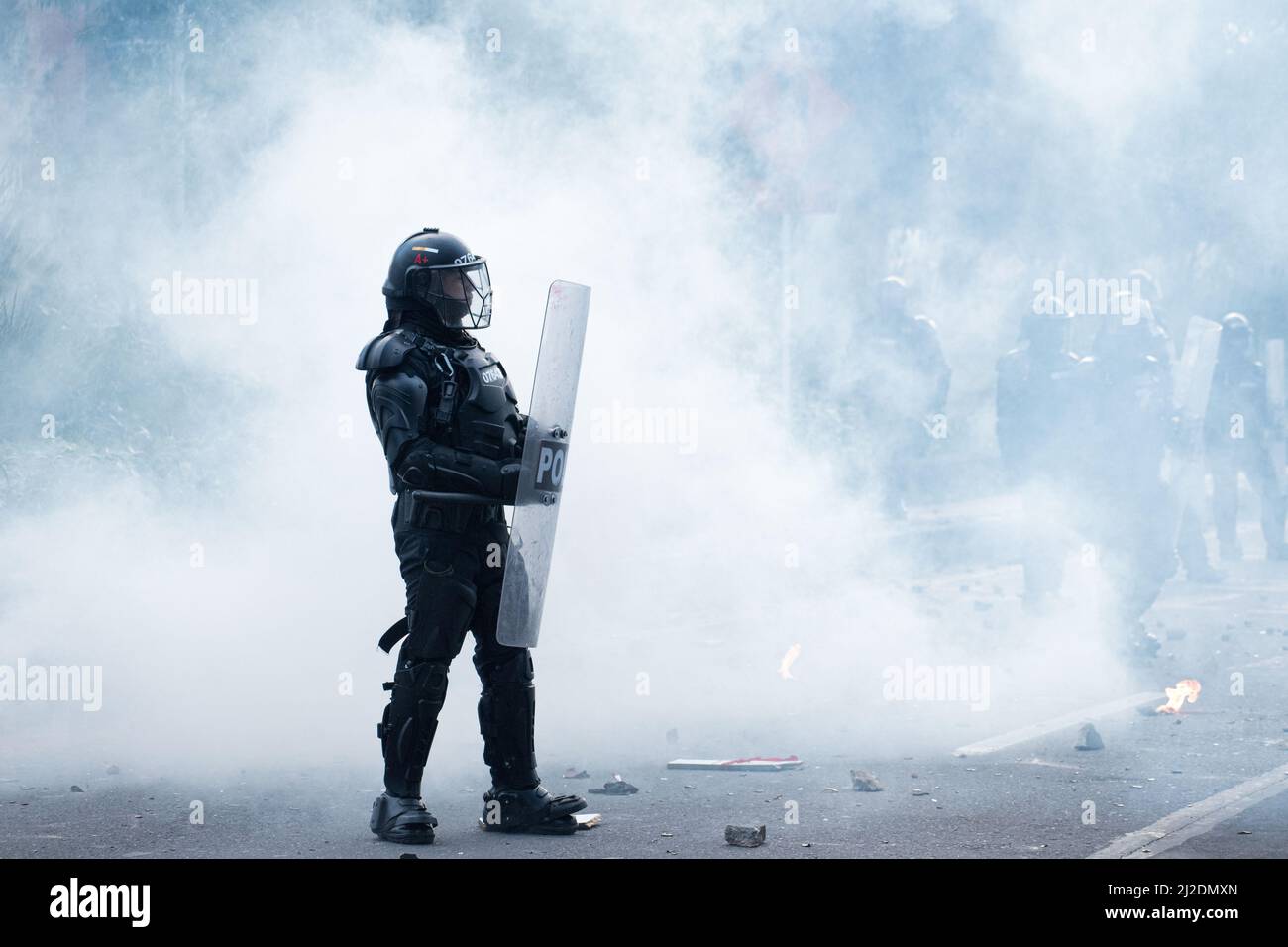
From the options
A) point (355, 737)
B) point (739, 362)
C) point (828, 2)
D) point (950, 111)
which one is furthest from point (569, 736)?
point (950, 111)

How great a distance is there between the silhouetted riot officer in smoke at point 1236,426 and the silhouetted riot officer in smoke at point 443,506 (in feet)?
30.5

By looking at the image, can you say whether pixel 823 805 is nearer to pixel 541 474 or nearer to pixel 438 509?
pixel 541 474

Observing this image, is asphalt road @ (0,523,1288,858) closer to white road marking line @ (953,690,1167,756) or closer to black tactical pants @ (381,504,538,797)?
white road marking line @ (953,690,1167,756)

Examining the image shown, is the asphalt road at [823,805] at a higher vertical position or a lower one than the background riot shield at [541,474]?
lower

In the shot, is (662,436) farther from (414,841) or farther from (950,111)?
(950,111)

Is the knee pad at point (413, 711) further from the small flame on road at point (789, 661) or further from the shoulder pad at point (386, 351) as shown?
the small flame on road at point (789, 661)

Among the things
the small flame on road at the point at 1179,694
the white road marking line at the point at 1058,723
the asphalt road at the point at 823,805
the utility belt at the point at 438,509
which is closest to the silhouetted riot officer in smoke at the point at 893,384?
the small flame on road at the point at 1179,694

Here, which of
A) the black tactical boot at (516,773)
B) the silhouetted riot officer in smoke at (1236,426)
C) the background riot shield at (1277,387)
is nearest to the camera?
the black tactical boot at (516,773)

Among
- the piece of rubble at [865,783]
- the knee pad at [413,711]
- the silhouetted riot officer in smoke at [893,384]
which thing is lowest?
the piece of rubble at [865,783]

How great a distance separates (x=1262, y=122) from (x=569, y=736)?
58.7 ft

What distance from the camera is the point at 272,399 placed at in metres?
10.1

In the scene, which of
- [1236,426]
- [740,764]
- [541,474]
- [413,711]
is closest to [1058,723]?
[740,764]

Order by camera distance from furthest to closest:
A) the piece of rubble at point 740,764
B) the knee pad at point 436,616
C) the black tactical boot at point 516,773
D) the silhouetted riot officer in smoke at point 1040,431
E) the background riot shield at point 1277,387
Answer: the background riot shield at point 1277,387 < the silhouetted riot officer in smoke at point 1040,431 < the piece of rubble at point 740,764 < the black tactical boot at point 516,773 < the knee pad at point 436,616

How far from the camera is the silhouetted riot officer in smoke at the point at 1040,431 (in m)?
9.95
